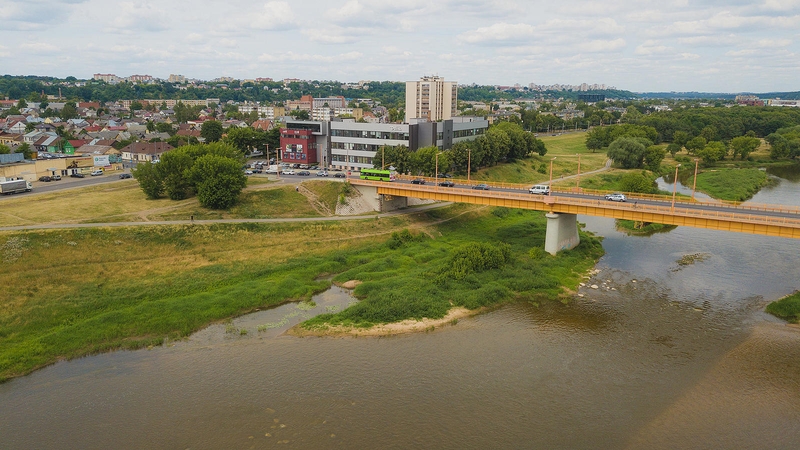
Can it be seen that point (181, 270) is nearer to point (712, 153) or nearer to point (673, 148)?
point (712, 153)

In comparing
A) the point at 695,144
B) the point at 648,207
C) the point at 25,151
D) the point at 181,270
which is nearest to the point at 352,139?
the point at 181,270

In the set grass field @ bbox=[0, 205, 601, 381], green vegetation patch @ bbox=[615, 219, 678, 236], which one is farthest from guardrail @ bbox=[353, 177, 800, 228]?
green vegetation patch @ bbox=[615, 219, 678, 236]

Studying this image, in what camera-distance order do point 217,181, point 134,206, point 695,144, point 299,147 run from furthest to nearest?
point 695,144 < point 299,147 < point 134,206 < point 217,181

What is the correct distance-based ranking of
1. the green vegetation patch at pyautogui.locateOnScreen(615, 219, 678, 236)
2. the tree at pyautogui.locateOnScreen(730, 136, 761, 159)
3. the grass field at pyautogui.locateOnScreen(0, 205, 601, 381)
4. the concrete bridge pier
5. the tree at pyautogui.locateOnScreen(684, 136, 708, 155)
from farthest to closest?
the tree at pyautogui.locateOnScreen(684, 136, 708, 155)
the tree at pyautogui.locateOnScreen(730, 136, 761, 159)
the concrete bridge pier
the green vegetation patch at pyautogui.locateOnScreen(615, 219, 678, 236)
the grass field at pyautogui.locateOnScreen(0, 205, 601, 381)

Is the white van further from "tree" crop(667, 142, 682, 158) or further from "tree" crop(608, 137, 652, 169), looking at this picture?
"tree" crop(667, 142, 682, 158)

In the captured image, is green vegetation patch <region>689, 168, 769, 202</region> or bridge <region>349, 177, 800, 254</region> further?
green vegetation patch <region>689, 168, 769, 202</region>

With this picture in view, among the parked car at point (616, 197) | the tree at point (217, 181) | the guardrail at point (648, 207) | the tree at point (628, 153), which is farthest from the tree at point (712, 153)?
the tree at point (217, 181)

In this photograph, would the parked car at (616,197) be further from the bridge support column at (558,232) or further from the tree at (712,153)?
the tree at (712,153)
